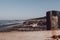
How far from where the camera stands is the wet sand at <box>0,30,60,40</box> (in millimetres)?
2457

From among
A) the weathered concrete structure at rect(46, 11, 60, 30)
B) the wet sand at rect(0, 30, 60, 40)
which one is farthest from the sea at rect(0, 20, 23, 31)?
the weathered concrete structure at rect(46, 11, 60, 30)

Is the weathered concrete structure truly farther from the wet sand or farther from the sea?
the sea

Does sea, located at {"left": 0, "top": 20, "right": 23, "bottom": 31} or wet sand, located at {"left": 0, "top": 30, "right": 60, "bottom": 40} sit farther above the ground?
sea, located at {"left": 0, "top": 20, "right": 23, "bottom": 31}

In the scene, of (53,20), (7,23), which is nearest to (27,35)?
(7,23)

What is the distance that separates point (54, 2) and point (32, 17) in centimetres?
48

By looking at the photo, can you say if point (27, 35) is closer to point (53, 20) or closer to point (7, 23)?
point (7, 23)

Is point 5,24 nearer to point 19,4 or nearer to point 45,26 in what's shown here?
point 19,4

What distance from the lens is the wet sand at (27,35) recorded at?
8.06 feet

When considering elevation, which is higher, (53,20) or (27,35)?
(53,20)

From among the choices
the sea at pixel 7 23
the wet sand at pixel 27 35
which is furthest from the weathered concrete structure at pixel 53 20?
the sea at pixel 7 23

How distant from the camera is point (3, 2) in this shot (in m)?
2.49

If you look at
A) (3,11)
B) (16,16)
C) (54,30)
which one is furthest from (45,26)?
(3,11)

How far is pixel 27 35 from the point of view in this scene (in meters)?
2.52

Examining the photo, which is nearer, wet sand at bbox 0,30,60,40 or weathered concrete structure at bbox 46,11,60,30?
wet sand at bbox 0,30,60,40
